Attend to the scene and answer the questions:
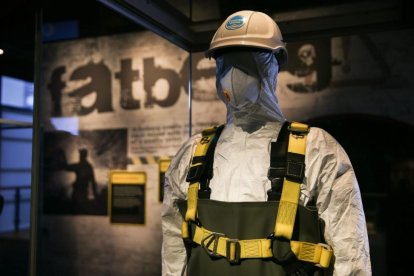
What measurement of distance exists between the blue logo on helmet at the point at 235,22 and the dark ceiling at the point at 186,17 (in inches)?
38.0

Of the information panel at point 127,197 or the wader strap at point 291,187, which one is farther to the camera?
the information panel at point 127,197

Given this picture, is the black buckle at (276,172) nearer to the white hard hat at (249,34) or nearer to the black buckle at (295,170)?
the black buckle at (295,170)

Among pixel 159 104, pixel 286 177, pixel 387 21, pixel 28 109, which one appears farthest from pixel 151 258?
pixel 387 21

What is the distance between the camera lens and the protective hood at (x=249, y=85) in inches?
58.5

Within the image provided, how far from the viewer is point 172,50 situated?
287 cm

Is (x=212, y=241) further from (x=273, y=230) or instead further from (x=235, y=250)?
(x=273, y=230)

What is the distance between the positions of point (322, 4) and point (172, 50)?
1043 mm

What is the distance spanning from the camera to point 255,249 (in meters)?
1.32

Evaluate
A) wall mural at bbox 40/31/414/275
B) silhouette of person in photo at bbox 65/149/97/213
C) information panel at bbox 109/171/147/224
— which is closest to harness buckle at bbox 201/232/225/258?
wall mural at bbox 40/31/414/275

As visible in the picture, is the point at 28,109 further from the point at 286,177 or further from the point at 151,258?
the point at 286,177

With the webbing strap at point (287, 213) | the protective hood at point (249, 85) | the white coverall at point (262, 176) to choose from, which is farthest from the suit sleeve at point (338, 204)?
the protective hood at point (249, 85)

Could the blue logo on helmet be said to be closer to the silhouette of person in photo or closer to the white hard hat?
the white hard hat

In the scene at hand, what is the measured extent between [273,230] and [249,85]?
519mm

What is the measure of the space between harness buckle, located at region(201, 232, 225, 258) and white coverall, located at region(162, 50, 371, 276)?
0.13 m
